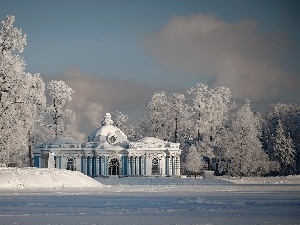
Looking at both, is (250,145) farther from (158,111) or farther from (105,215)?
(105,215)

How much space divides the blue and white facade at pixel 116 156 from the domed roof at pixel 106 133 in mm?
221

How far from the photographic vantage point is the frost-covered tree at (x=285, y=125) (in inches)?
3349

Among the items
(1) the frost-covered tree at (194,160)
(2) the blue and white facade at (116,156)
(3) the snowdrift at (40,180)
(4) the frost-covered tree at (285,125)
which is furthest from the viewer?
(4) the frost-covered tree at (285,125)

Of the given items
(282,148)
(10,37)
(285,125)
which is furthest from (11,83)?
(285,125)

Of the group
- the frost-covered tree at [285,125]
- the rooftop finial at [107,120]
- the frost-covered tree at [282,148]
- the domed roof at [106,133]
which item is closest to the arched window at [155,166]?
the domed roof at [106,133]

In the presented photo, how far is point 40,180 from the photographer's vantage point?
36469 mm

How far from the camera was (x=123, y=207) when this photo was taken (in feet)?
60.7

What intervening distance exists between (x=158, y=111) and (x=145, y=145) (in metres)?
8.55

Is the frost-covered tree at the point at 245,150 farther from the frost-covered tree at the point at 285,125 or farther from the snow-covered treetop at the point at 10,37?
the snow-covered treetop at the point at 10,37

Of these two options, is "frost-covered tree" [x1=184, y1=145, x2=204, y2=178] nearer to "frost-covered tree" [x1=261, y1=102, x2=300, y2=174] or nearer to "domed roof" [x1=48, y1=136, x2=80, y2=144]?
"frost-covered tree" [x1=261, y1=102, x2=300, y2=174]

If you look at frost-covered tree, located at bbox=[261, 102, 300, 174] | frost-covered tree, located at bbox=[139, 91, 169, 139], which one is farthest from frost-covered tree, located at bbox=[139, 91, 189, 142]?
frost-covered tree, located at bbox=[261, 102, 300, 174]

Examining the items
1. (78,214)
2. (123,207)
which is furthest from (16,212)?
(123,207)

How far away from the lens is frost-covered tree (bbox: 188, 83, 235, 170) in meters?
73.6

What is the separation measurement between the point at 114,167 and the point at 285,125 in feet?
101
